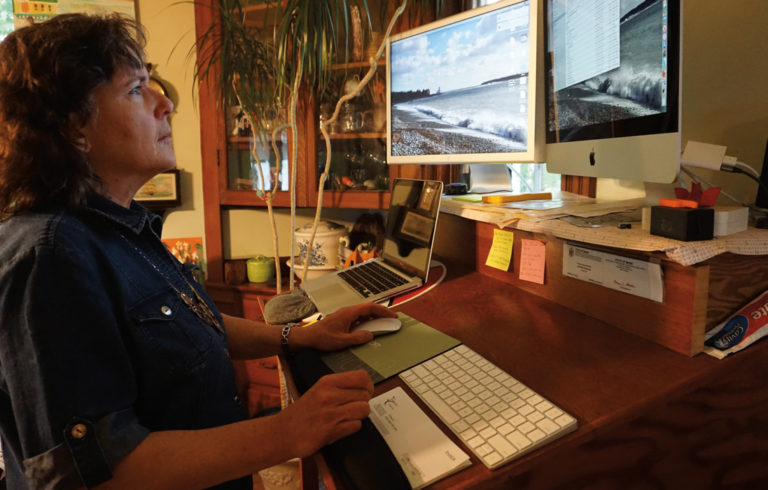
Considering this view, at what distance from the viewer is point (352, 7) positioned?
74.2 inches

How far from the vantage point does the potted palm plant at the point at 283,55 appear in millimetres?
1688

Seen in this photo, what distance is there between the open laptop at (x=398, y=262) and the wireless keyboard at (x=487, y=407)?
45 cm

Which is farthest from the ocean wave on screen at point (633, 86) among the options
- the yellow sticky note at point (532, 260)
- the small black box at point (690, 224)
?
the yellow sticky note at point (532, 260)

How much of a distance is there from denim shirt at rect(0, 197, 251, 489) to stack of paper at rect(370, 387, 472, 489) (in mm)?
291

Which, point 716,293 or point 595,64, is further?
point 595,64

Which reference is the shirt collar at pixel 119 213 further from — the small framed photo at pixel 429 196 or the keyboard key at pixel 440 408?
→ the small framed photo at pixel 429 196

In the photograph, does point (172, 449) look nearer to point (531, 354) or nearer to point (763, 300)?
point (531, 354)

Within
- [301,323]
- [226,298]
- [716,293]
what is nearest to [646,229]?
[716,293]

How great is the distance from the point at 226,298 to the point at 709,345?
2.06 meters

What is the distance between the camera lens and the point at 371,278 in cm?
129

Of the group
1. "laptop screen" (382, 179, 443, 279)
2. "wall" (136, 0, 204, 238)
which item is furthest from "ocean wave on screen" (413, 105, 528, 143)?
"wall" (136, 0, 204, 238)

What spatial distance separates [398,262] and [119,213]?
78 centimetres

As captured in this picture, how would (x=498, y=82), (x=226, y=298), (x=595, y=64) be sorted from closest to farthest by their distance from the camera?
1. (x=595, y=64)
2. (x=498, y=82)
3. (x=226, y=298)

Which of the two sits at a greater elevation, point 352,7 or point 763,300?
point 352,7
